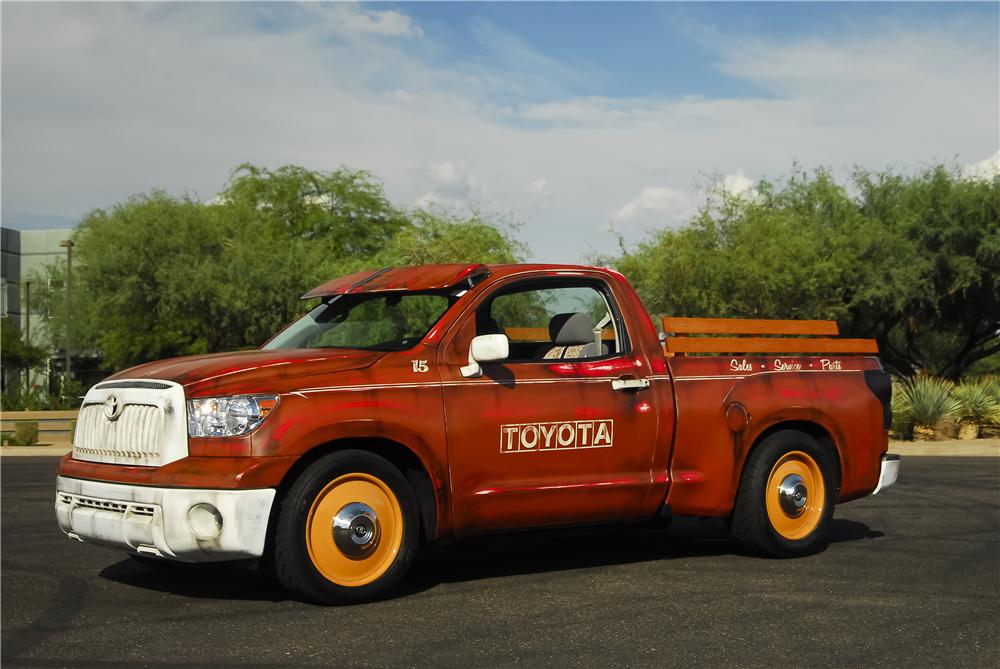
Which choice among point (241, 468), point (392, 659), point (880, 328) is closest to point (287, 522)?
point (241, 468)

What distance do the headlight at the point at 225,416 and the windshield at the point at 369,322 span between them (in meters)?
1.09

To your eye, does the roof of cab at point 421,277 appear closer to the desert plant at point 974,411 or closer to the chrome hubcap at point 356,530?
the chrome hubcap at point 356,530

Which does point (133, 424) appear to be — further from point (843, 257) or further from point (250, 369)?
point (843, 257)

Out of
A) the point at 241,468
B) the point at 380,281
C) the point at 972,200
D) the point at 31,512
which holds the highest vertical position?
the point at 972,200

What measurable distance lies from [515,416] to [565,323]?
3.52 ft

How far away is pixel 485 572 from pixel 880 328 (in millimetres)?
40337

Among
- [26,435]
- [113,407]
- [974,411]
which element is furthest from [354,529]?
[26,435]

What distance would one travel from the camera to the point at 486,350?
7.36 meters

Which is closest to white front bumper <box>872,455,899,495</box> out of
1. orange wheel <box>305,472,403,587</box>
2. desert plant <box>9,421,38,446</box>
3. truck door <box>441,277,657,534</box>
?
truck door <box>441,277,657,534</box>

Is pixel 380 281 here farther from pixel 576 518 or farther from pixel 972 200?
pixel 972 200

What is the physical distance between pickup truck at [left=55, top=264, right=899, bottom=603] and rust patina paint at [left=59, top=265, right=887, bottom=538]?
0.01 m

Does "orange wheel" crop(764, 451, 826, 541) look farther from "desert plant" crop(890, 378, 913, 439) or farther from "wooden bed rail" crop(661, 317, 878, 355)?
"desert plant" crop(890, 378, 913, 439)

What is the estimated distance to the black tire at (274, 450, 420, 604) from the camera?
681cm

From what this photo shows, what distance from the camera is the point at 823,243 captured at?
120ft
